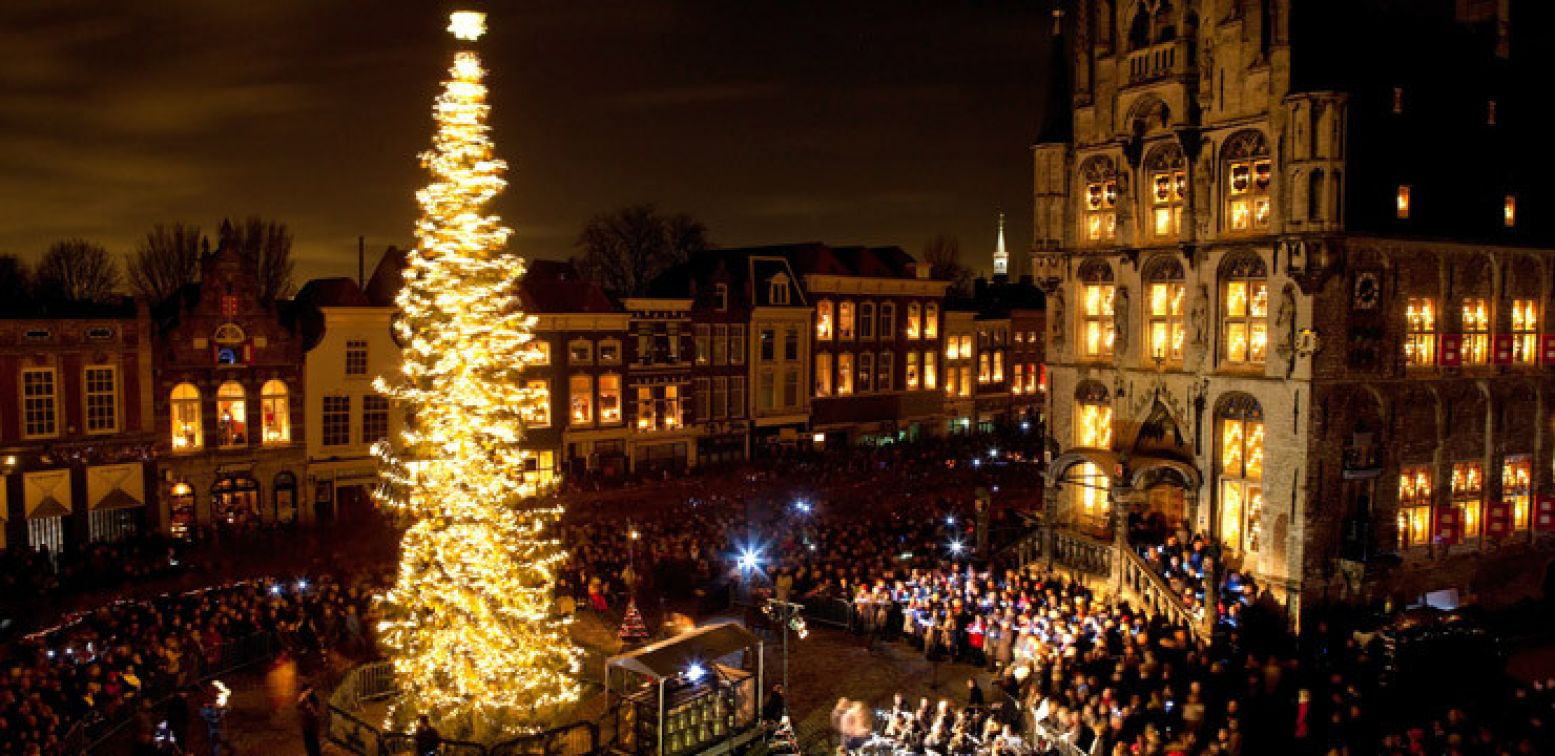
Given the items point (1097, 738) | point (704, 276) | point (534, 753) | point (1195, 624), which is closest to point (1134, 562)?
point (1195, 624)

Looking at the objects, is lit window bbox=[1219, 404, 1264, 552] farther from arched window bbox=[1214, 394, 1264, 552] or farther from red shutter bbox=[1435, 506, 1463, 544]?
red shutter bbox=[1435, 506, 1463, 544]

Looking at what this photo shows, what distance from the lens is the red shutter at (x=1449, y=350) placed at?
29.5 meters

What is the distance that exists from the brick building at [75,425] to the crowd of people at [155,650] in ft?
33.5

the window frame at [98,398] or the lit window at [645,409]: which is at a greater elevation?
the window frame at [98,398]

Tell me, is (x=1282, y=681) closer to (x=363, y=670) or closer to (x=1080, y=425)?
(x=1080, y=425)

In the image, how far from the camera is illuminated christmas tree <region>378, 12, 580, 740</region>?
53.3 feet

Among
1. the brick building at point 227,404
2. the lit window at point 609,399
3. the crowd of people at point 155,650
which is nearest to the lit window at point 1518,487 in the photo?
the crowd of people at point 155,650

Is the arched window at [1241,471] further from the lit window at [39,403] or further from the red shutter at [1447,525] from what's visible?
the lit window at [39,403]

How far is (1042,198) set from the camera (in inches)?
1309

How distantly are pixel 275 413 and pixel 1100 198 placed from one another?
2781 centimetres

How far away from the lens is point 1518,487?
106ft

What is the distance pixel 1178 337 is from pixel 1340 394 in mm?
4313

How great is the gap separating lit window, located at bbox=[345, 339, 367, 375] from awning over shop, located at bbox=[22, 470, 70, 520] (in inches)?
372

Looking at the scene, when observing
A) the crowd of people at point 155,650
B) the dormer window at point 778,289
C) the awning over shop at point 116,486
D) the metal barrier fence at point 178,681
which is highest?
the dormer window at point 778,289
